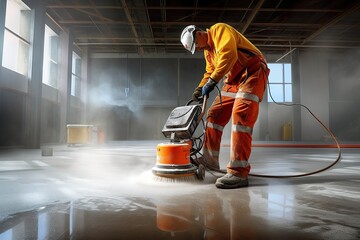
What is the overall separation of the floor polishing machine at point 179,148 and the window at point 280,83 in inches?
522

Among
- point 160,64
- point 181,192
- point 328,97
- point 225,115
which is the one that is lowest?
point 181,192

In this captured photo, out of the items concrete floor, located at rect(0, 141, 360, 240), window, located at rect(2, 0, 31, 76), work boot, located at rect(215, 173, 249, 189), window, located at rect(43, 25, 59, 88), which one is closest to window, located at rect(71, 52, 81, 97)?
window, located at rect(43, 25, 59, 88)

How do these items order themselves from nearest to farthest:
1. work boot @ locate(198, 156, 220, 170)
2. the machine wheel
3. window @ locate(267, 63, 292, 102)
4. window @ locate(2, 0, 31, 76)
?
the machine wheel, work boot @ locate(198, 156, 220, 170), window @ locate(2, 0, 31, 76), window @ locate(267, 63, 292, 102)

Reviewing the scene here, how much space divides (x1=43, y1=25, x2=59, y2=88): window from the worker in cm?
935

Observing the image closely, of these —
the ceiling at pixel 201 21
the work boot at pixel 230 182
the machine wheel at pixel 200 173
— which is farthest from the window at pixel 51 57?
the work boot at pixel 230 182

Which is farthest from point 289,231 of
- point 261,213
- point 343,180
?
point 343,180

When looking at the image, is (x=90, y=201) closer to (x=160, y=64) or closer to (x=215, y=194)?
(x=215, y=194)

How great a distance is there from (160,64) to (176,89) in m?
1.74

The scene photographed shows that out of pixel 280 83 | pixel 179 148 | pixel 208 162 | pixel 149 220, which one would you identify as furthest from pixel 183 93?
pixel 149 220

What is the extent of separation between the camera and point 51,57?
34.8ft

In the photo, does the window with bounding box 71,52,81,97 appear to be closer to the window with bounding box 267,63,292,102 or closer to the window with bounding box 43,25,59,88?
the window with bounding box 43,25,59,88

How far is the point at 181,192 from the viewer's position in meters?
1.88

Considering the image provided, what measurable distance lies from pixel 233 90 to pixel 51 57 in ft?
33.4

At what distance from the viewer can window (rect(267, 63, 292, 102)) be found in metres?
14.5
